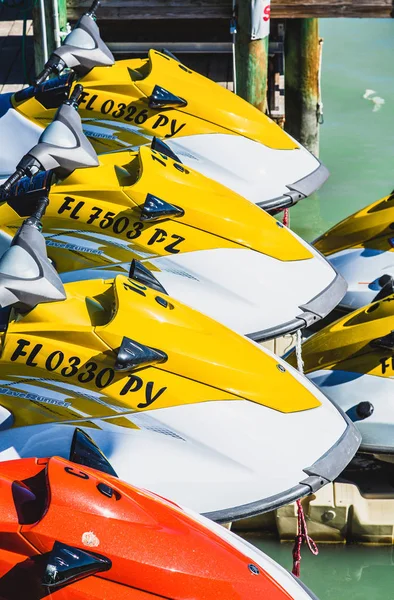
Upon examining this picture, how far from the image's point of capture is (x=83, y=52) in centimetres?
650

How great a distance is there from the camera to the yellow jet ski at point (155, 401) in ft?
13.8

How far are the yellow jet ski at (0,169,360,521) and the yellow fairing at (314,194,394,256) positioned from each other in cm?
220

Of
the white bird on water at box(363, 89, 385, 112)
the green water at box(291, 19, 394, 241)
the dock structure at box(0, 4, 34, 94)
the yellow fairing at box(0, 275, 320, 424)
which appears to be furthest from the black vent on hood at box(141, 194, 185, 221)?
the white bird on water at box(363, 89, 385, 112)

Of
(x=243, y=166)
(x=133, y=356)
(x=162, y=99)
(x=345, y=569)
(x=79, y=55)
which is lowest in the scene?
(x=345, y=569)

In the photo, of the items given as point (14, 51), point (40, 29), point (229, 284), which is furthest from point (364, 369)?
point (14, 51)

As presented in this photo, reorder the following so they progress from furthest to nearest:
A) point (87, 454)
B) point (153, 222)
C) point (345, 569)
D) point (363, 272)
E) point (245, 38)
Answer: point (245, 38) → point (363, 272) → point (153, 222) → point (345, 569) → point (87, 454)

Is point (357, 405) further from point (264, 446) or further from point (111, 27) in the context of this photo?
point (111, 27)

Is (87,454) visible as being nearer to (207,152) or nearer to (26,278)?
(26,278)

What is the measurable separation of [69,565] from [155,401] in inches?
46.6

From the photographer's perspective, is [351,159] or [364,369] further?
[351,159]

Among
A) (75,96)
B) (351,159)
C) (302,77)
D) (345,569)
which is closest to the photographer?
(345,569)

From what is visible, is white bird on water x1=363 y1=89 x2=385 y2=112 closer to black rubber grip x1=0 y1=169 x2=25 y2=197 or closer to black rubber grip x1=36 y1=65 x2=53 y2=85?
black rubber grip x1=36 y1=65 x2=53 y2=85

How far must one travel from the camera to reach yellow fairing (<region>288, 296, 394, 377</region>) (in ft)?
16.7

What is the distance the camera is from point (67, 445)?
4.28 meters
